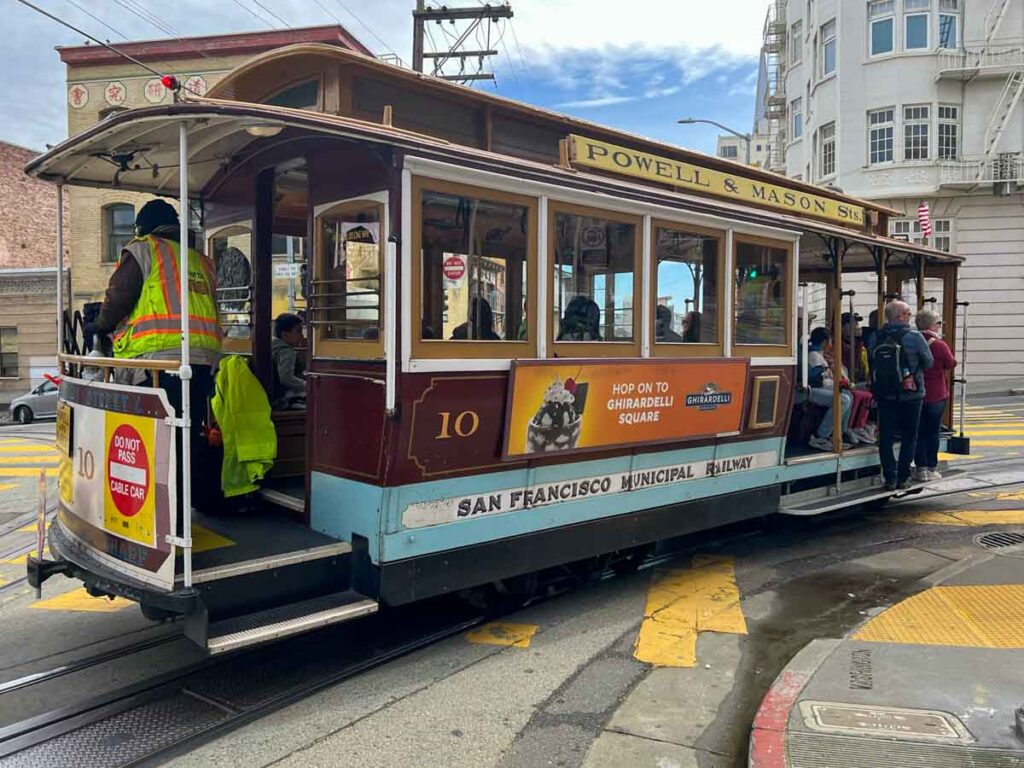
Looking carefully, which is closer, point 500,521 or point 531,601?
point 500,521

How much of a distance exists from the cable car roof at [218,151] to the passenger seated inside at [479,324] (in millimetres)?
762

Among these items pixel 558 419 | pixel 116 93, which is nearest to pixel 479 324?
pixel 558 419

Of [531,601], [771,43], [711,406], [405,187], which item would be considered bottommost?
[531,601]

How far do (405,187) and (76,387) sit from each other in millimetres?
2167

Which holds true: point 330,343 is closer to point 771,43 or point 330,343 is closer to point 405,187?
point 405,187

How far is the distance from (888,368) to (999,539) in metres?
1.79

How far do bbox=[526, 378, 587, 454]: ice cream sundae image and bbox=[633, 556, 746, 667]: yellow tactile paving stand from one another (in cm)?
130

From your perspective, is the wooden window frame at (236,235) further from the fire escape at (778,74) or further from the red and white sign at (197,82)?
the fire escape at (778,74)

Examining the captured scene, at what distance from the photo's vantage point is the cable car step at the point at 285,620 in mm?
3852

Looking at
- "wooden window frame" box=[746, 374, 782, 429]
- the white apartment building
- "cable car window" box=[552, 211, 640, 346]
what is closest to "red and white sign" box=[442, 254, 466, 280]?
"cable car window" box=[552, 211, 640, 346]

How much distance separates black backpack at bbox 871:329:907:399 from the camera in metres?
7.49

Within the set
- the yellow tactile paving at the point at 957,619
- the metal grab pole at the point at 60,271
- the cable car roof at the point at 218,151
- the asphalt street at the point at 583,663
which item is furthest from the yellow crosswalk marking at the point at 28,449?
the yellow tactile paving at the point at 957,619

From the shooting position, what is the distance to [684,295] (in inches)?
233

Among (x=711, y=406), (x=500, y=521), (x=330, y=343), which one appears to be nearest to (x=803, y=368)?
(x=711, y=406)
